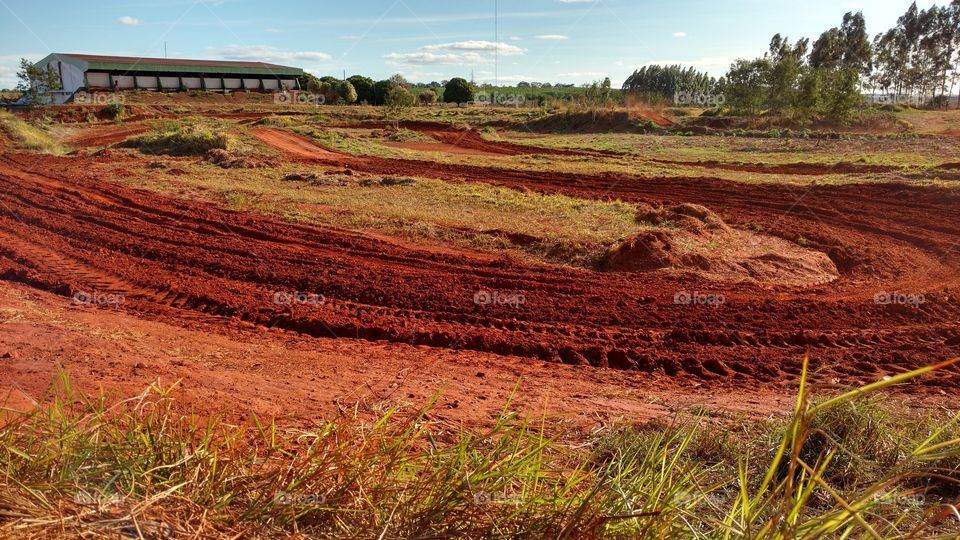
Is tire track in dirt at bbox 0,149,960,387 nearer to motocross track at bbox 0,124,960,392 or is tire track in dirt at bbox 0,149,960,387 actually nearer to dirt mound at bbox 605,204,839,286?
motocross track at bbox 0,124,960,392

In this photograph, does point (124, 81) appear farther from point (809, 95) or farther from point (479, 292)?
point (479, 292)

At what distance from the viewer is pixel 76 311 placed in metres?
7.14

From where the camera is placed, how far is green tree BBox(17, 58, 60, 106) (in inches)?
1369

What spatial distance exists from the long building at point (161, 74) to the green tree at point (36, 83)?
7.72 meters

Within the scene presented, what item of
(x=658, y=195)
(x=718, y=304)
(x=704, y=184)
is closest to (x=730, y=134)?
(x=704, y=184)

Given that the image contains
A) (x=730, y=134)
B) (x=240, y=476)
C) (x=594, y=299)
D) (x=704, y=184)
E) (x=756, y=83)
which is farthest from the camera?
(x=756, y=83)

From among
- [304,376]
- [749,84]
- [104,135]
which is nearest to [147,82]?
[104,135]

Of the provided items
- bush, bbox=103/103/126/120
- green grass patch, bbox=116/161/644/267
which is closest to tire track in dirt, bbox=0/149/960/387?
green grass patch, bbox=116/161/644/267

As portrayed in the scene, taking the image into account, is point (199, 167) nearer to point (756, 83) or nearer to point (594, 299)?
point (594, 299)

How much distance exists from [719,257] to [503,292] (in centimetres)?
442

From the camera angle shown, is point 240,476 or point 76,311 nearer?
point 240,476

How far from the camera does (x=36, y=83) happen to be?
1398 inches

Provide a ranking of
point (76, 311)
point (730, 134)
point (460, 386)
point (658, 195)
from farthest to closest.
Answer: point (730, 134) → point (658, 195) → point (76, 311) → point (460, 386)

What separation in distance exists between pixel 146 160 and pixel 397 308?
16.9m
